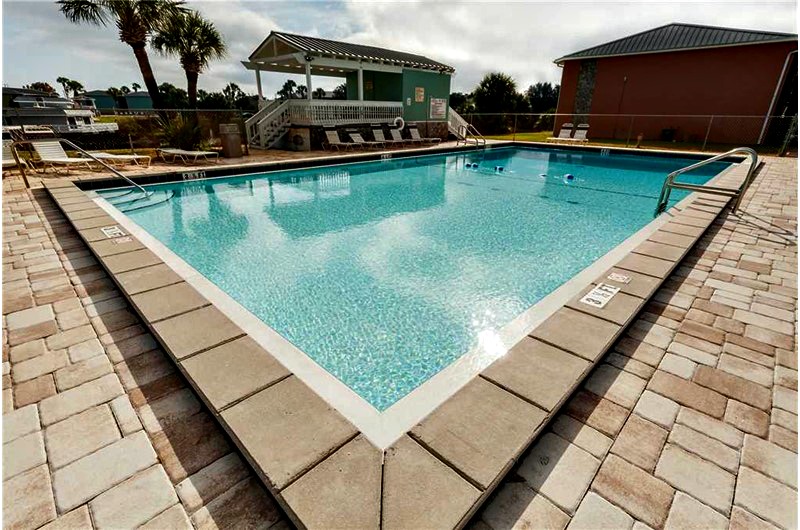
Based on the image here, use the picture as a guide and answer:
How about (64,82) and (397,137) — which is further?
(64,82)

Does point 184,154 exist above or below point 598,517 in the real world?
above

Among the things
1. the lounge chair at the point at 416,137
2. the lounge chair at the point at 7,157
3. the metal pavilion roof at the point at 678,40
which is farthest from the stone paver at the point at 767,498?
the metal pavilion roof at the point at 678,40

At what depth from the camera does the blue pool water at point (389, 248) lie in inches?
140

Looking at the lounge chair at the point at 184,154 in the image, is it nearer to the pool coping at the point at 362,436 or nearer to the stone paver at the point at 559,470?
the pool coping at the point at 362,436

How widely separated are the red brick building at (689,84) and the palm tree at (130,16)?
18.8 meters

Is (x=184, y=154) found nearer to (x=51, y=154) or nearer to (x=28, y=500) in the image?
(x=51, y=154)

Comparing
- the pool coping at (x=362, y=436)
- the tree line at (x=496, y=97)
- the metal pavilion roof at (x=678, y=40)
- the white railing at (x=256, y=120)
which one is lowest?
the pool coping at (x=362, y=436)

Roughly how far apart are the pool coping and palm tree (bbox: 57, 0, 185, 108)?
52.1 ft

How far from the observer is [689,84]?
58.5 feet

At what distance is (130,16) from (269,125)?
19.5 feet

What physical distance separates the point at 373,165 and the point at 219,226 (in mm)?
7445

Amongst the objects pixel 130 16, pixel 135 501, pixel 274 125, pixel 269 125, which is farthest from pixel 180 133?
pixel 135 501

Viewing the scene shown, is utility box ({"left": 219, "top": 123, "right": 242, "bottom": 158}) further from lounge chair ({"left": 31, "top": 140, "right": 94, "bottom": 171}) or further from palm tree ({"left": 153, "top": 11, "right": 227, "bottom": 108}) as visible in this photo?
palm tree ({"left": 153, "top": 11, "right": 227, "bottom": 108})

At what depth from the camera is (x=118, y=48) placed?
47.1 ft
